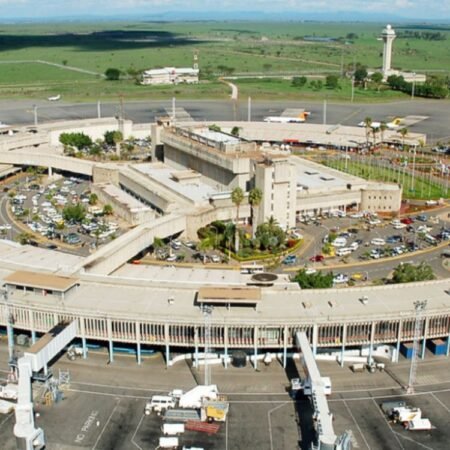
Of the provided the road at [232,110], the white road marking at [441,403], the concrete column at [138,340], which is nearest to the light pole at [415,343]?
the white road marking at [441,403]

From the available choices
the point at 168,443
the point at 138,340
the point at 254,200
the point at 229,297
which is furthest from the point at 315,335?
the point at 254,200

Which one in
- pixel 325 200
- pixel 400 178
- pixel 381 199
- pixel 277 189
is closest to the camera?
pixel 277 189

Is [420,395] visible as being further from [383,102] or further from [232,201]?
[383,102]

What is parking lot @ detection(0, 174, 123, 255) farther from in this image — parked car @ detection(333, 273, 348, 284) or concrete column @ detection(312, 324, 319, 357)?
concrete column @ detection(312, 324, 319, 357)

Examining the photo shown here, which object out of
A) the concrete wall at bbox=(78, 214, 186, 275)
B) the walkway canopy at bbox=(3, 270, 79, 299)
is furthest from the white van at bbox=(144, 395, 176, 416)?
the concrete wall at bbox=(78, 214, 186, 275)

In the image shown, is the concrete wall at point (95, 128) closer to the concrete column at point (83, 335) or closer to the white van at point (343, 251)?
the white van at point (343, 251)

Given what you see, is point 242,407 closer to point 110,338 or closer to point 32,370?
point 110,338
